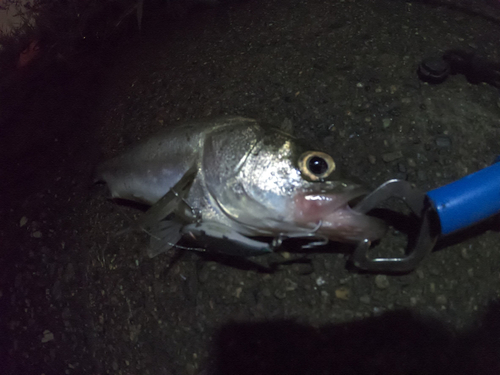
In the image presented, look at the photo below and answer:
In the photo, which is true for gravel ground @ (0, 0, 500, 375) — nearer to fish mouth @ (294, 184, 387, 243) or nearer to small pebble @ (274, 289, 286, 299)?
small pebble @ (274, 289, 286, 299)

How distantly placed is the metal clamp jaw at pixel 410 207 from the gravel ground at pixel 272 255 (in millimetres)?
174

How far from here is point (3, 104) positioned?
2291 mm

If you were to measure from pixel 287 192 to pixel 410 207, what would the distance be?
426 mm

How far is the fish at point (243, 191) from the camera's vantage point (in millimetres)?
959

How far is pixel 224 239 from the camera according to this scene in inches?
40.6

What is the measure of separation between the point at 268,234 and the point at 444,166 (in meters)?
0.89

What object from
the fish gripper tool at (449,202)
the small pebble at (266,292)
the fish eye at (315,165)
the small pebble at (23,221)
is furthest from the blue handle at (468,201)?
the small pebble at (23,221)

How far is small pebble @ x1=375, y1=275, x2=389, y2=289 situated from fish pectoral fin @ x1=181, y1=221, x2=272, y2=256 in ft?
1.61

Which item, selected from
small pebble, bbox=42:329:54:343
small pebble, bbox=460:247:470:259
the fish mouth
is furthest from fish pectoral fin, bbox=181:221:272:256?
small pebble, bbox=42:329:54:343

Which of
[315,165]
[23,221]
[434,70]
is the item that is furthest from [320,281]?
[23,221]

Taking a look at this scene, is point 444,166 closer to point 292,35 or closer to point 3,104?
point 292,35

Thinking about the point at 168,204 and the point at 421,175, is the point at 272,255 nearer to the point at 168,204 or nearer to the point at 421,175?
the point at 168,204

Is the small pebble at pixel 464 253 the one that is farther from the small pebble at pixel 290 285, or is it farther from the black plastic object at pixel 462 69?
the black plastic object at pixel 462 69

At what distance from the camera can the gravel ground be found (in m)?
1.15
